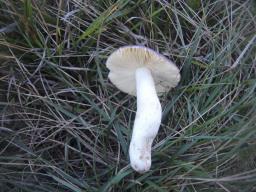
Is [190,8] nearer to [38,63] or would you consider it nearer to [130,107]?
[130,107]

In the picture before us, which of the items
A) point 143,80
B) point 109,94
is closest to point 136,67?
point 143,80

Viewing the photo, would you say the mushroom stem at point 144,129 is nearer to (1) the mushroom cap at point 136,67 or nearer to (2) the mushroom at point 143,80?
(2) the mushroom at point 143,80

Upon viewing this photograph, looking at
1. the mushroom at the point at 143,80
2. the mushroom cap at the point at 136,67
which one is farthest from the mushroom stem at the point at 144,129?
the mushroom cap at the point at 136,67

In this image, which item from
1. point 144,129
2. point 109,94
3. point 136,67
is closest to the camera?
point 144,129

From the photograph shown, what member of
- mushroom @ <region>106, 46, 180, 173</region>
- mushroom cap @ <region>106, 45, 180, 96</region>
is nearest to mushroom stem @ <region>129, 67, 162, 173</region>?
mushroom @ <region>106, 46, 180, 173</region>

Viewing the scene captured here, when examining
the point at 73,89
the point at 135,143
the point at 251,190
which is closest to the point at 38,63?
the point at 73,89

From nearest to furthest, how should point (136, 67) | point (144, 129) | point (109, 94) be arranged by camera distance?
1. point (144, 129)
2. point (136, 67)
3. point (109, 94)

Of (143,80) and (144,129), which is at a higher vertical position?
(143,80)

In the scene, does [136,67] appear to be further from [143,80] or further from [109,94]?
[109,94]
